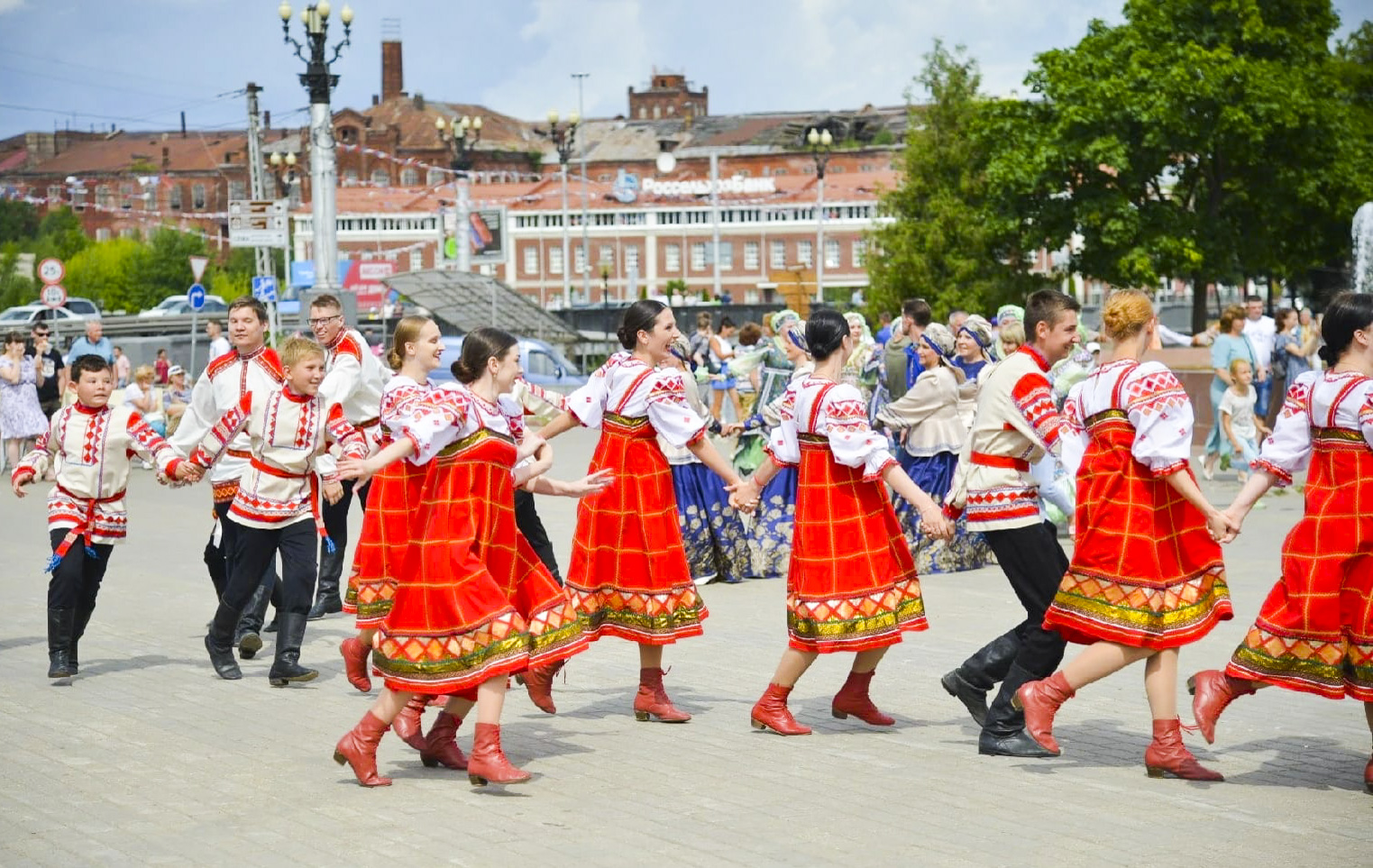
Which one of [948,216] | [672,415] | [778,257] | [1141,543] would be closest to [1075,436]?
[1141,543]

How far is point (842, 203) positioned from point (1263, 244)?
53.8 meters

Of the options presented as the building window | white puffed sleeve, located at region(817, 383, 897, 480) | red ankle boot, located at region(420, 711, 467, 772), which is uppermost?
the building window

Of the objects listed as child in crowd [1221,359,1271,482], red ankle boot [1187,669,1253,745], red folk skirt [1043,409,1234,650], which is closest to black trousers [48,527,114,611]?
red folk skirt [1043,409,1234,650]

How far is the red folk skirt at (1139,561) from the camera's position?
6344mm

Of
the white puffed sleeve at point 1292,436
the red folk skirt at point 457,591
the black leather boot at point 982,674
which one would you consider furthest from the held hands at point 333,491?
the white puffed sleeve at point 1292,436

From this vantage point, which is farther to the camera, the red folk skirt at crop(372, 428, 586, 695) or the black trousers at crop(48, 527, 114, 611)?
the black trousers at crop(48, 527, 114, 611)

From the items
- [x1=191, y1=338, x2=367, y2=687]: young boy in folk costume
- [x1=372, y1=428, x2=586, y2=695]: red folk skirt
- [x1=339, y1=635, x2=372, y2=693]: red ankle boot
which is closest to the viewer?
[x1=372, y1=428, x2=586, y2=695]: red folk skirt

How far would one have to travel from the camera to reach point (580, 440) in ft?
90.6

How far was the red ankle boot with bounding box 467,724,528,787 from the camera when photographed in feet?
20.7

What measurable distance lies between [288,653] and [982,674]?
3.34m

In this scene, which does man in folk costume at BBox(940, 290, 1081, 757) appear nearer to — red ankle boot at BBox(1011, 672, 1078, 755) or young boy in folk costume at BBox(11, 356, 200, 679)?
red ankle boot at BBox(1011, 672, 1078, 755)

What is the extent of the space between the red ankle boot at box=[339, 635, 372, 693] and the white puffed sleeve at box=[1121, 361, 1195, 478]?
3.52 meters

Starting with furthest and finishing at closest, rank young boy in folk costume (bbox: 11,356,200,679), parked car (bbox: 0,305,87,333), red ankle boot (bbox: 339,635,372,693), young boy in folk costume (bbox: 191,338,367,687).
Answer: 1. parked car (bbox: 0,305,87,333)
2. young boy in folk costume (bbox: 11,356,200,679)
3. young boy in folk costume (bbox: 191,338,367,687)
4. red ankle boot (bbox: 339,635,372,693)

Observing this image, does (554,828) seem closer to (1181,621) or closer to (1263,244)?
(1181,621)
